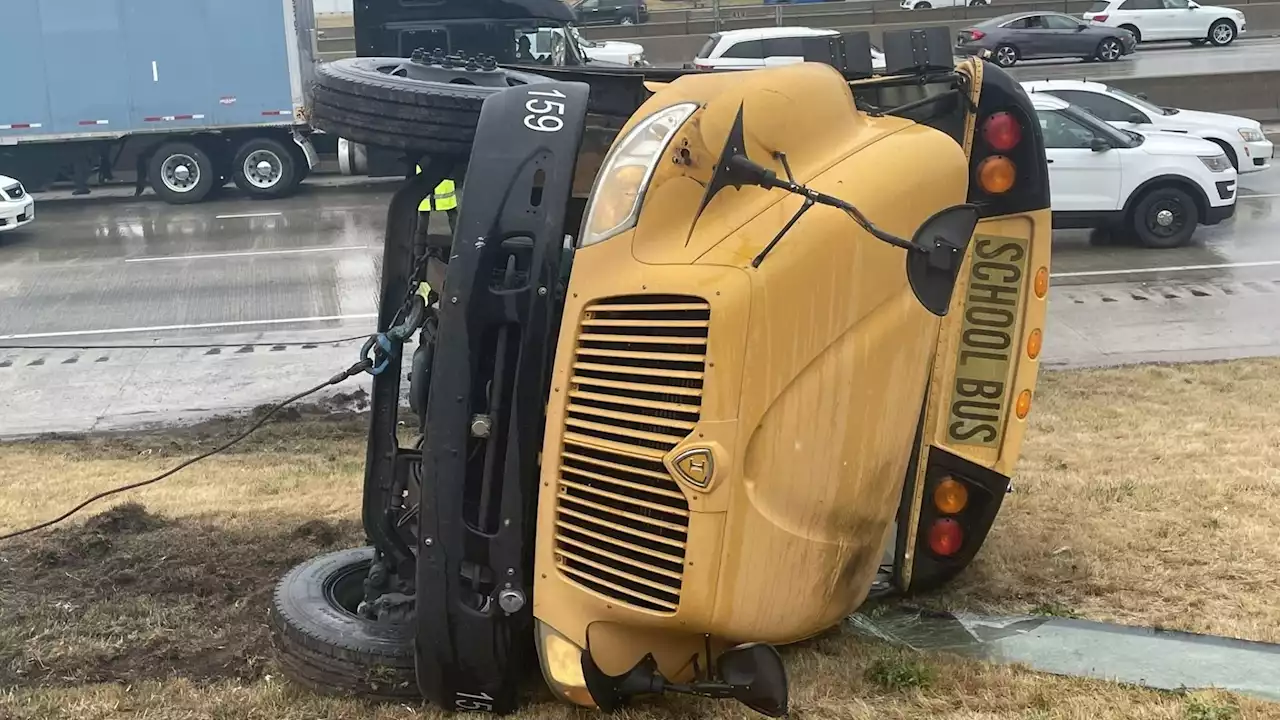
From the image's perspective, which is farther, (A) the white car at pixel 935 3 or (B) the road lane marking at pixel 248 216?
(A) the white car at pixel 935 3

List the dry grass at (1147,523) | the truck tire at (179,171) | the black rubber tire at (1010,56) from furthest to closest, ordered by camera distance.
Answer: the black rubber tire at (1010,56) < the truck tire at (179,171) < the dry grass at (1147,523)

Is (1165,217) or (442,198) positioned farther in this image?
(1165,217)

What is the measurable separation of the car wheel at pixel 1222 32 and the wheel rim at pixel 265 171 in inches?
1019

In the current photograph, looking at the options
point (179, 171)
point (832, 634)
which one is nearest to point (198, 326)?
point (179, 171)

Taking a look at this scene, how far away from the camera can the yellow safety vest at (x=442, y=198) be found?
362cm

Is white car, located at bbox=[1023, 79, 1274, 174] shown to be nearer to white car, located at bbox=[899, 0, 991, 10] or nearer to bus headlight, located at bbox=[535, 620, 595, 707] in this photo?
bus headlight, located at bbox=[535, 620, 595, 707]

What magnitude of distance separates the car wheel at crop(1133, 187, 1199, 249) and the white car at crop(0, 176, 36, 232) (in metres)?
14.5

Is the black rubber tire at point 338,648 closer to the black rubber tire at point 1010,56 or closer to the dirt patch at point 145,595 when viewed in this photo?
the dirt patch at point 145,595

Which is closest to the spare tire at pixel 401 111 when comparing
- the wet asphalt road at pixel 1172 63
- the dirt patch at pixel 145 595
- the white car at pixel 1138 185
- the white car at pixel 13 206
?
the dirt patch at pixel 145 595

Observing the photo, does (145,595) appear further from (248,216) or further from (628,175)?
(248,216)

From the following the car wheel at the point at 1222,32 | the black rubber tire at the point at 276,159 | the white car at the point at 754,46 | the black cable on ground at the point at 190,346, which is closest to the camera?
Answer: the black cable on ground at the point at 190,346

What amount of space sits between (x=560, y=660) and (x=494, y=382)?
0.71 metres

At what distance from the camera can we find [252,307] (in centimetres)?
1229

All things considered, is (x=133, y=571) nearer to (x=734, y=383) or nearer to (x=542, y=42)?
(x=734, y=383)
